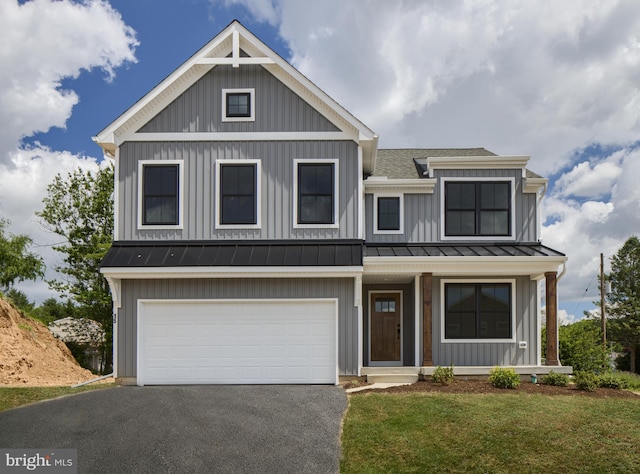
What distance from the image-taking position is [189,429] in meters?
9.61

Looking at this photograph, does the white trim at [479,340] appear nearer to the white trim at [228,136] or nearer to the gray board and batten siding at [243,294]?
the gray board and batten siding at [243,294]

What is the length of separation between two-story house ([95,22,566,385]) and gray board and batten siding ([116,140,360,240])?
A: 0.12ft

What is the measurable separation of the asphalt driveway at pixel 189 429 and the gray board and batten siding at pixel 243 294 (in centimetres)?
158

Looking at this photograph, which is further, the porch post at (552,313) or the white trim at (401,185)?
the white trim at (401,185)

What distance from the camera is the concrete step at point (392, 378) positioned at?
1389 centimetres

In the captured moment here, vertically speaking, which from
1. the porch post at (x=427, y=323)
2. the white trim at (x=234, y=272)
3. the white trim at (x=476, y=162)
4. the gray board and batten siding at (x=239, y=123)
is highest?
the gray board and batten siding at (x=239, y=123)

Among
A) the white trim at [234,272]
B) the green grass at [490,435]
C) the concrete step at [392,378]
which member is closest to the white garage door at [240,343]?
the white trim at [234,272]

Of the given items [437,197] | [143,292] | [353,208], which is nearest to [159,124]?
[143,292]

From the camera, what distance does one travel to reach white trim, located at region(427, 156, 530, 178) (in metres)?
16.3

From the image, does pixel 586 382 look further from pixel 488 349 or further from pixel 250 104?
pixel 250 104

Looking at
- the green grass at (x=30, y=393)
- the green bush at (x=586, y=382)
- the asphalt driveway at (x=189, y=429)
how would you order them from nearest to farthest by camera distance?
1. the asphalt driveway at (x=189, y=429)
2. the green grass at (x=30, y=393)
3. the green bush at (x=586, y=382)

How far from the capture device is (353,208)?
1448cm

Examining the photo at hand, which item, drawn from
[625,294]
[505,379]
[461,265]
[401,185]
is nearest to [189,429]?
[505,379]

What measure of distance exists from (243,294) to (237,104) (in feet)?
16.5
